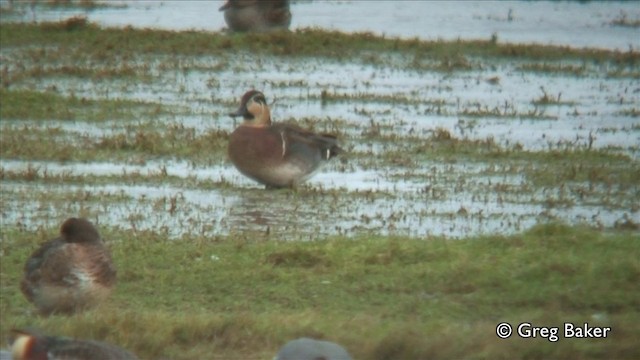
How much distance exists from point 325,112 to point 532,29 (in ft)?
30.5

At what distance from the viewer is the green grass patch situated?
7758 mm

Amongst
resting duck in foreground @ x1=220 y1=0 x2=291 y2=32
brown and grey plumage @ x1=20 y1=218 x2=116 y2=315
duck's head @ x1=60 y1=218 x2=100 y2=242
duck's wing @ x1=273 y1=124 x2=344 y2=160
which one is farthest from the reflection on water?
resting duck in foreground @ x1=220 y1=0 x2=291 y2=32

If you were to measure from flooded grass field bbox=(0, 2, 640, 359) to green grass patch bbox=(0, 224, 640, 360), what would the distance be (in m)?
0.02

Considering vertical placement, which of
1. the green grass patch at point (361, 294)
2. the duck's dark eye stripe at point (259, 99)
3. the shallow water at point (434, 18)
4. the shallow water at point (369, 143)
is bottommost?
the shallow water at point (434, 18)

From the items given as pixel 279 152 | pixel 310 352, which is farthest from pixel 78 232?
pixel 279 152

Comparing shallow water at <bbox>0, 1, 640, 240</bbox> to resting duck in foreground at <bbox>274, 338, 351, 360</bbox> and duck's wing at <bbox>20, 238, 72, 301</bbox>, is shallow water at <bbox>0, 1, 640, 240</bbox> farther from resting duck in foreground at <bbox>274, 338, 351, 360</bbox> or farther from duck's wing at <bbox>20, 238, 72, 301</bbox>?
resting duck in foreground at <bbox>274, 338, 351, 360</bbox>

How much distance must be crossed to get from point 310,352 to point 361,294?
2.51 meters

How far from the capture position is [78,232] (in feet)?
28.7

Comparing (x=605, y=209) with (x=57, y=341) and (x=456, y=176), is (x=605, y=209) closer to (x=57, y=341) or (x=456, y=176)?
(x=456, y=176)

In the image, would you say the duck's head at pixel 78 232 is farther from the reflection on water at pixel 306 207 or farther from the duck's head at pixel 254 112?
the duck's head at pixel 254 112

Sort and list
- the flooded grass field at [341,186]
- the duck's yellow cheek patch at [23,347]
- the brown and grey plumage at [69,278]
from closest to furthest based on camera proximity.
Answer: the duck's yellow cheek patch at [23,347], the brown and grey plumage at [69,278], the flooded grass field at [341,186]

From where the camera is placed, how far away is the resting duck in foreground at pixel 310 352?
6629 millimetres

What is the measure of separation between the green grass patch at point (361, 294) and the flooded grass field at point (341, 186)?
Answer: 0.02 metres

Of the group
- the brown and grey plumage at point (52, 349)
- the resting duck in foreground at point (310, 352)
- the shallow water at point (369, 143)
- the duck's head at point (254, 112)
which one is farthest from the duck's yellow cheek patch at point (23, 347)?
the duck's head at point (254, 112)
